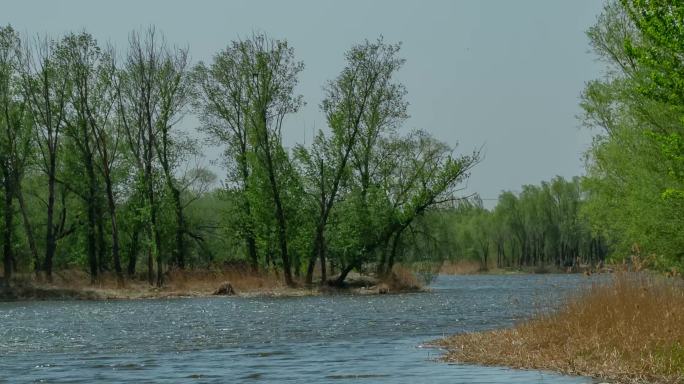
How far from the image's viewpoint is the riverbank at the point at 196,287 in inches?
2126

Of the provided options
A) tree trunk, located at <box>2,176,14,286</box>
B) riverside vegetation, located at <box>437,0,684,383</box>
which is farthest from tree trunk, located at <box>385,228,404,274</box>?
riverside vegetation, located at <box>437,0,684,383</box>

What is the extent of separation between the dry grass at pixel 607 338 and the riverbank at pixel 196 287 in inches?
1443

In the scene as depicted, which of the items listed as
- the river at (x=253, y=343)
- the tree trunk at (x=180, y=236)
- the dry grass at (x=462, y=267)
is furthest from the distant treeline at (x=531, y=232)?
the river at (x=253, y=343)

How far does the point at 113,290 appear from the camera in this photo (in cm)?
5588

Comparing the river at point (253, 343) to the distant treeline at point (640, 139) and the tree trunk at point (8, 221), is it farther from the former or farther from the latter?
the tree trunk at point (8, 221)

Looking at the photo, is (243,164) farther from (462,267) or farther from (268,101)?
(462,267)

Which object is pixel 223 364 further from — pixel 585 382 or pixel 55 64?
pixel 55 64

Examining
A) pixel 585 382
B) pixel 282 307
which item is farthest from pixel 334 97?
pixel 585 382

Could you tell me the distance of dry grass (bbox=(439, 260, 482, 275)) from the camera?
5182 inches

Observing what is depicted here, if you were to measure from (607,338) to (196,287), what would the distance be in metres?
43.4

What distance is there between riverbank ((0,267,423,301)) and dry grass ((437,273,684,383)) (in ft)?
120

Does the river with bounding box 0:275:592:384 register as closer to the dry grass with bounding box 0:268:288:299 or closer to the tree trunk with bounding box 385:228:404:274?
the dry grass with bounding box 0:268:288:299

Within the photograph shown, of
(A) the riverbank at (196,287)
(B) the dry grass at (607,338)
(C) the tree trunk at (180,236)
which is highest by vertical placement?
(C) the tree trunk at (180,236)

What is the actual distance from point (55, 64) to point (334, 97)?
1628 cm
